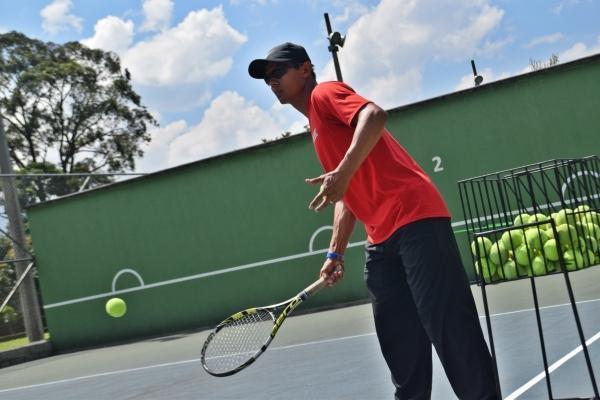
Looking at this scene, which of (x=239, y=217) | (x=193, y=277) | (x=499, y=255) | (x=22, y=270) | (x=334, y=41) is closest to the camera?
(x=499, y=255)

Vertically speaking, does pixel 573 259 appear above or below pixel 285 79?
below

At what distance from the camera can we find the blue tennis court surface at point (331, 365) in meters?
4.49

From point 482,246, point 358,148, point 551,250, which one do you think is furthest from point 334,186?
point 551,250

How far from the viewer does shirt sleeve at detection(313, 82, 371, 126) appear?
2.67 meters

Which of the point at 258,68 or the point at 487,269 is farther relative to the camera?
the point at 487,269

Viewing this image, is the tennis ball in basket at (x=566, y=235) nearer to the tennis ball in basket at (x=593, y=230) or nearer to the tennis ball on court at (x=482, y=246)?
the tennis ball in basket at (x=593, y=230)

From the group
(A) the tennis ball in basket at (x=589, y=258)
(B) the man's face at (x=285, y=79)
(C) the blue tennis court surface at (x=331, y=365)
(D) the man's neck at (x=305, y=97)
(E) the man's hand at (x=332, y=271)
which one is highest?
(B) the man's face at (x=285, y=79)

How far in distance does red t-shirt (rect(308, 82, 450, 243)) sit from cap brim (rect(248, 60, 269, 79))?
22cm

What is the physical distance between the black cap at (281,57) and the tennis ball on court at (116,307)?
10.7 metres

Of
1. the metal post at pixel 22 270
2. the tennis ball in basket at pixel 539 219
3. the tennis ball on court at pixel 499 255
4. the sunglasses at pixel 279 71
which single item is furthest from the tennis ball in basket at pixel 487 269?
the metal post at pixel 22 270

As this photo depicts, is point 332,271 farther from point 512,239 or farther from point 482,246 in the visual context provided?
point 512,239

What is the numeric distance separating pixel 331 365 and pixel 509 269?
2972 mm

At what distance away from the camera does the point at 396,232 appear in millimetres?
2793

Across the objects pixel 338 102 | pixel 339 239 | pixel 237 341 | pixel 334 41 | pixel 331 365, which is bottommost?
pixel 331 365
